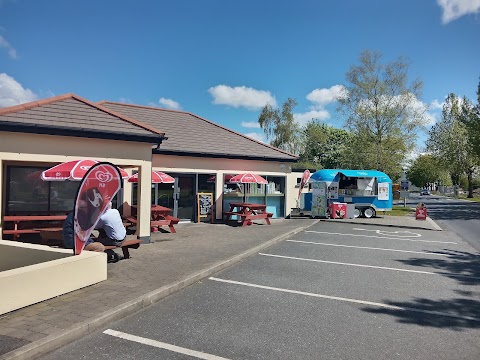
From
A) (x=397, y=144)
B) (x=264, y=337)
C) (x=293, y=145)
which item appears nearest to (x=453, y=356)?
(x=264, y=337)

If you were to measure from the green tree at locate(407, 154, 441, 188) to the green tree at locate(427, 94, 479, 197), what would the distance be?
6.77ft

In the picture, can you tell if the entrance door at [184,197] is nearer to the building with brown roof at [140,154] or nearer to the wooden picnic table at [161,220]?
the building with brown roof at [140,154]

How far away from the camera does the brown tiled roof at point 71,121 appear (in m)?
8.72

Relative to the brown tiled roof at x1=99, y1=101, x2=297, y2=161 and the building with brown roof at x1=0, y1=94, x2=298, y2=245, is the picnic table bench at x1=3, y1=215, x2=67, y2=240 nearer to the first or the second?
the building with brown roof at x1=0, y1=94, x2=298, y2=245

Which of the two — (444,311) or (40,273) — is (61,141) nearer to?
(40,273)

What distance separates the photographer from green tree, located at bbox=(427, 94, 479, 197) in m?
51.1

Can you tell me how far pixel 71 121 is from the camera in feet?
31.0

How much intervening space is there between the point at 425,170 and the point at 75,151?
3258 inches

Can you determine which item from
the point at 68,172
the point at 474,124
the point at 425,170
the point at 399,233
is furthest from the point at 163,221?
the point at 425,170

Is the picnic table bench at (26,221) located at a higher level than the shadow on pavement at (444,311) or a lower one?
higher

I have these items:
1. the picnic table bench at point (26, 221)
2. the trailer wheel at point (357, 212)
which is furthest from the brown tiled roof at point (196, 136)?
the picnic table bench at point (26, 221)

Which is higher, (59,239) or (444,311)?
(59,239)

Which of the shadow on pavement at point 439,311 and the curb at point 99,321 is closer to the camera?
the curb at point 99,321

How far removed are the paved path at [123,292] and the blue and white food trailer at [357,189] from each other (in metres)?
10.1
